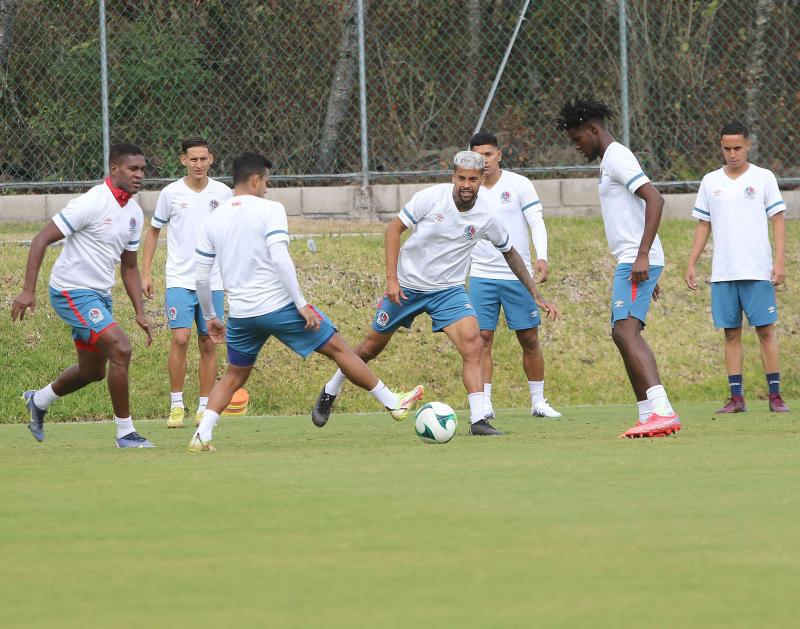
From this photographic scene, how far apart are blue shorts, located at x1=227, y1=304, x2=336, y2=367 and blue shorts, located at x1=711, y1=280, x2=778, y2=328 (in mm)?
4166

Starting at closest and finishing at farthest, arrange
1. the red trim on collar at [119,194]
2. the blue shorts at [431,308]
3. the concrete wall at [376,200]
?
the red trim on collar at [119,194] < the blue shorts at [431,308] < the concrete wall at [376,200]

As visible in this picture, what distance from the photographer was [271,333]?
8961 mm

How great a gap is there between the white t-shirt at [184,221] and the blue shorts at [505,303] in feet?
7.12

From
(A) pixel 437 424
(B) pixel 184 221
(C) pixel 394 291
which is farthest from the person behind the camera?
(B) pixel 184 221

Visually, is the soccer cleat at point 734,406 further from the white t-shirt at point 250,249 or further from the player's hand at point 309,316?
the white t-shirt at point 250,249

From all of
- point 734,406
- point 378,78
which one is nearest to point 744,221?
point 734,406

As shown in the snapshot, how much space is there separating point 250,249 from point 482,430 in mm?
2166

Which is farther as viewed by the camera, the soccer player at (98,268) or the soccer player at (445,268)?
the soccer player at (445,268)

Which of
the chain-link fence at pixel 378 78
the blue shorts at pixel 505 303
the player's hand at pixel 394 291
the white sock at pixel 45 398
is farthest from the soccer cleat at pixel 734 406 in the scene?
the chain-link fence at pixel 378 78

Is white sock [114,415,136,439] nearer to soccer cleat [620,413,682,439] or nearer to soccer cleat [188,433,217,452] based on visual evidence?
soccer cleat [188,433,217,452]

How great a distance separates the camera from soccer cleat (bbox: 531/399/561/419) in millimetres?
11688

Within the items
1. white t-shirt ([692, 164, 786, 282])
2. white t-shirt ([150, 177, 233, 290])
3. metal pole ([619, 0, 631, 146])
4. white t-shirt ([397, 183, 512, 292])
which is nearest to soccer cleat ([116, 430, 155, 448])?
white t-shirt ([397, 183, 512, 292])

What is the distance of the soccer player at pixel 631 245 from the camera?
356 inches

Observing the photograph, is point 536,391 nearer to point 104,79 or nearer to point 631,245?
point 631,245
